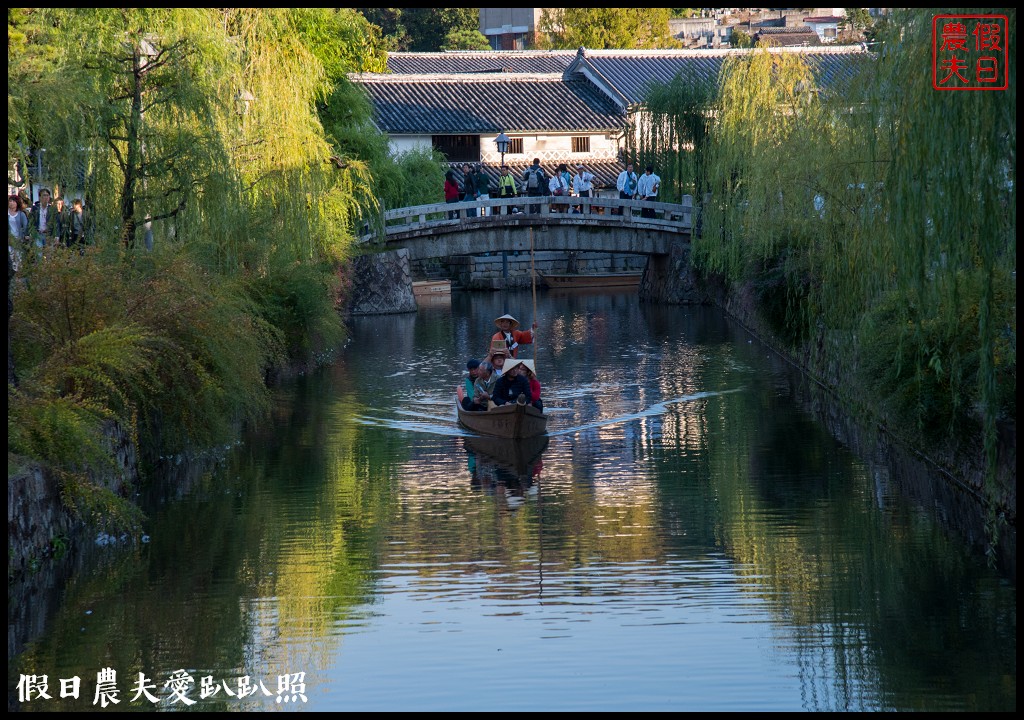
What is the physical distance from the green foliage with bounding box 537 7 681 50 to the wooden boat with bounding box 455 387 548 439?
3925 centimetres

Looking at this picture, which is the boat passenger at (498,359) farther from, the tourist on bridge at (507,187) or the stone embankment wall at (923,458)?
the tourist on bridge at (507,187)

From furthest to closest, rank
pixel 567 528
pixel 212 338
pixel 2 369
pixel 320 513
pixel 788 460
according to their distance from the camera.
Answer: pixel 788 460
pixel 212 338
pixel 320 513
pixel 567 528
pixel 2 369

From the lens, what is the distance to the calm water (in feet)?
27.3

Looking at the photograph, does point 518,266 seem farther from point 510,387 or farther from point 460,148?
point 510,387

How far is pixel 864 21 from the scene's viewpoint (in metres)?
13.6

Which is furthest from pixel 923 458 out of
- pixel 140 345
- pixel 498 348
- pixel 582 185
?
pixel 582 185

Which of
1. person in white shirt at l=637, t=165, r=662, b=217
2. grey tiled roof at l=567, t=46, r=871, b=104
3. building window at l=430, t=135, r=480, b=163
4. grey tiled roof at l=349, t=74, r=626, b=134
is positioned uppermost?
grey tiled roof at l=567, t=46, r=871, b=104

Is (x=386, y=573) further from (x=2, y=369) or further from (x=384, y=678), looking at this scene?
(x=2, y=369)

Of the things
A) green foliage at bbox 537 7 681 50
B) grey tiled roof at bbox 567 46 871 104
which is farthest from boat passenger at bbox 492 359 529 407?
green foliage at bbox 537 7 681 50

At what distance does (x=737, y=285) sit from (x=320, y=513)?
1940 centimetres

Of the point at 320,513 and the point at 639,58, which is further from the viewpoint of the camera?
the point at 639,58

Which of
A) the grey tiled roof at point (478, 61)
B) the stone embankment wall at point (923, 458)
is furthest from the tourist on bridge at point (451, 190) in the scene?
the stone embankment wall at point (923, 458)

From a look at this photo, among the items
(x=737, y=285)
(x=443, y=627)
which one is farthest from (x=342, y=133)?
(x=443, y=627)

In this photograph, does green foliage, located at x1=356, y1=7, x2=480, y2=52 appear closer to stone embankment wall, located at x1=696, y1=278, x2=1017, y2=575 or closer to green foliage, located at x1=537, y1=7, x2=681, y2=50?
green foliage, located at x1=537, y1=7, x2=681, y2=50
